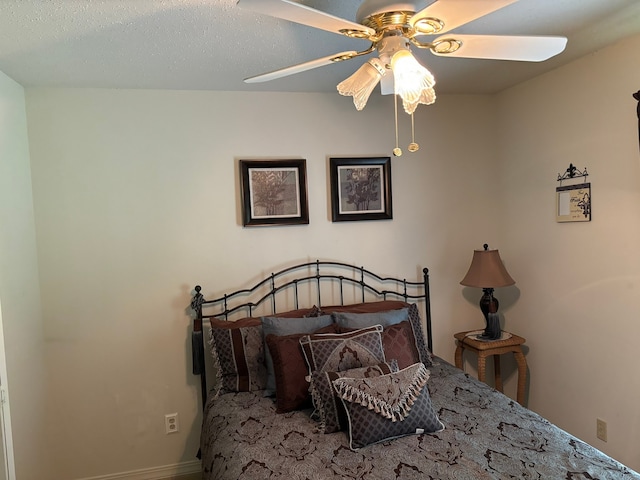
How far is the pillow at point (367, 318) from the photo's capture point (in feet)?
8.66

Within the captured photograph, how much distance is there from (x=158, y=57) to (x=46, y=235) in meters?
1.34

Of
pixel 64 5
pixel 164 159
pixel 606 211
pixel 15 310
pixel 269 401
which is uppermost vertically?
pixel 64 5

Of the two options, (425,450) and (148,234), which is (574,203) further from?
(148,234)

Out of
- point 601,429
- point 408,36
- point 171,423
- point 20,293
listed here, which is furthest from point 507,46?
point 171,423

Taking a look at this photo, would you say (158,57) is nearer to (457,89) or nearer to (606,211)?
(457,89)

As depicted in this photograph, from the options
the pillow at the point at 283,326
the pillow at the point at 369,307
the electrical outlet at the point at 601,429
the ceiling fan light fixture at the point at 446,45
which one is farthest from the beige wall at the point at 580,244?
the pillow at the point at 283,326

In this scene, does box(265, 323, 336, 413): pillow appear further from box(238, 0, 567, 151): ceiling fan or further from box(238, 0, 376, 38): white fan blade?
box(238, 0, 376, 38): white fan blade

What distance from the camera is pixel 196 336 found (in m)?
2.81

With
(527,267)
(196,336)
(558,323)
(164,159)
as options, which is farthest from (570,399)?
(164,159)

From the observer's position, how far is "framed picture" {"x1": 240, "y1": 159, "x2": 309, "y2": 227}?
301 centimetres

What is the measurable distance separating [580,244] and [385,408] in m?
1.70

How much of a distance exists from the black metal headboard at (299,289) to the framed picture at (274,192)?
0.37 meters

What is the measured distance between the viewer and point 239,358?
102 inches

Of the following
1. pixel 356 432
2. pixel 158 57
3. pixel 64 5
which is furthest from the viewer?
pixel 158 57
